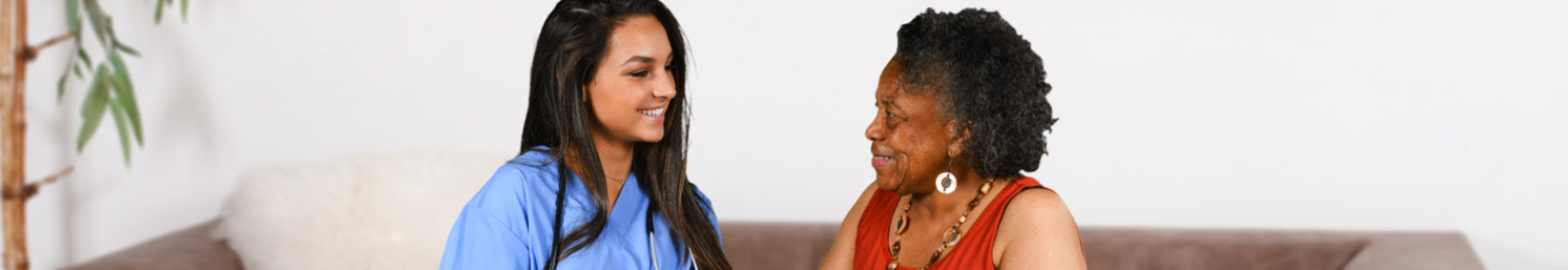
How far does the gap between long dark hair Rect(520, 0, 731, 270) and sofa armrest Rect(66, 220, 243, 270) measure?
1097 mm

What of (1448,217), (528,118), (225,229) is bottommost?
(225,229)

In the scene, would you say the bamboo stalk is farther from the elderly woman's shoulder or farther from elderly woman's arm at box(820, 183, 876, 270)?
the elderly woman's shoulder

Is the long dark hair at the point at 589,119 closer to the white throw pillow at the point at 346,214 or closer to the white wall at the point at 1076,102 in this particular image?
the white throw pillow at the point at 346,214

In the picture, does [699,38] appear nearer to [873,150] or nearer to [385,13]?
[385,13]

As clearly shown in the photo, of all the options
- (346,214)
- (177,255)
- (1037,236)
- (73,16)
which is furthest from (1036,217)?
(73,16)

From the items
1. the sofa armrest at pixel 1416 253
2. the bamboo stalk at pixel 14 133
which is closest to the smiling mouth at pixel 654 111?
the bamboo stalk at pixel 14 133

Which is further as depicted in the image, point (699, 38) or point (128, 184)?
point (699, 38)

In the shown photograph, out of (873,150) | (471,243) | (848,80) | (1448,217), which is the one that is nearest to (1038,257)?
(873,150)

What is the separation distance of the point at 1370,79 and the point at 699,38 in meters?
1.72

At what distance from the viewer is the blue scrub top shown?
4.93ft

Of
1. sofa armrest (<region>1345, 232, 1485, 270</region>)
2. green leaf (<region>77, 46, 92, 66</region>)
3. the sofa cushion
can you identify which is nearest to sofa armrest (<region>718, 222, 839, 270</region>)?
the sofa cushion

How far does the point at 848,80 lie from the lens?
125 inches

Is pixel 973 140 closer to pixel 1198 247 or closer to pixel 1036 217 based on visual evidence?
pixel 1036 217

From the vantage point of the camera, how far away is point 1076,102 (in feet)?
10.2
